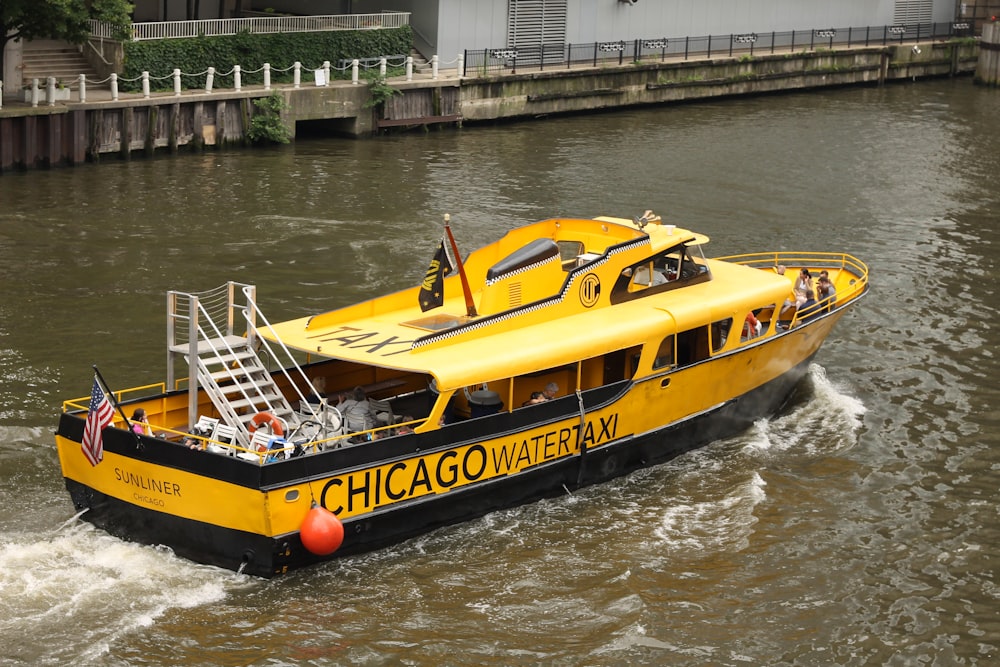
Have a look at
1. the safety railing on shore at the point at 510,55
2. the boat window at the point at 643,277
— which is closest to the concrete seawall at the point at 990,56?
the safety railing on shore at the point at 510,55

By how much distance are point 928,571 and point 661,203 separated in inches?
799

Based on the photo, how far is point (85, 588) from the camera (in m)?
16.3

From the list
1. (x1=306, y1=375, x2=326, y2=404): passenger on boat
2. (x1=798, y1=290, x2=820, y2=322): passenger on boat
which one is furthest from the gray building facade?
(x1=306, y1=375, x2=326, y2=404): passenger on boat

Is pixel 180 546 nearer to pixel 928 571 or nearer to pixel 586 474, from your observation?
pixel 586 474

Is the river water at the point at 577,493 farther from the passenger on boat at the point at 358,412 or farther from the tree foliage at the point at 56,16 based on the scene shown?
the tree foliage at the point at 56,16

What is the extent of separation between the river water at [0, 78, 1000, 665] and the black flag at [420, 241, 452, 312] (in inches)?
119

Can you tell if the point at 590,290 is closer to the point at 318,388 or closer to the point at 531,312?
the point at 531,312

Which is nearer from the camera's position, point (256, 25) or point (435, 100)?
point (256, 25)

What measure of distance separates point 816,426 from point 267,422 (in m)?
9.51

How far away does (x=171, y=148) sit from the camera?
1602 inches

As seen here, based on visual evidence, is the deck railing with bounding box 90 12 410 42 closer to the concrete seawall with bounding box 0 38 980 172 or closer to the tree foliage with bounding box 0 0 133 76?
the tree foliage with bounding box 0 0 133 76

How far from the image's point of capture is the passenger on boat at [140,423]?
1711cm

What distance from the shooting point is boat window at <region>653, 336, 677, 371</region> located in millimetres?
20578

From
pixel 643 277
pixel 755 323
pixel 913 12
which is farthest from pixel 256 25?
pixel 913 12
